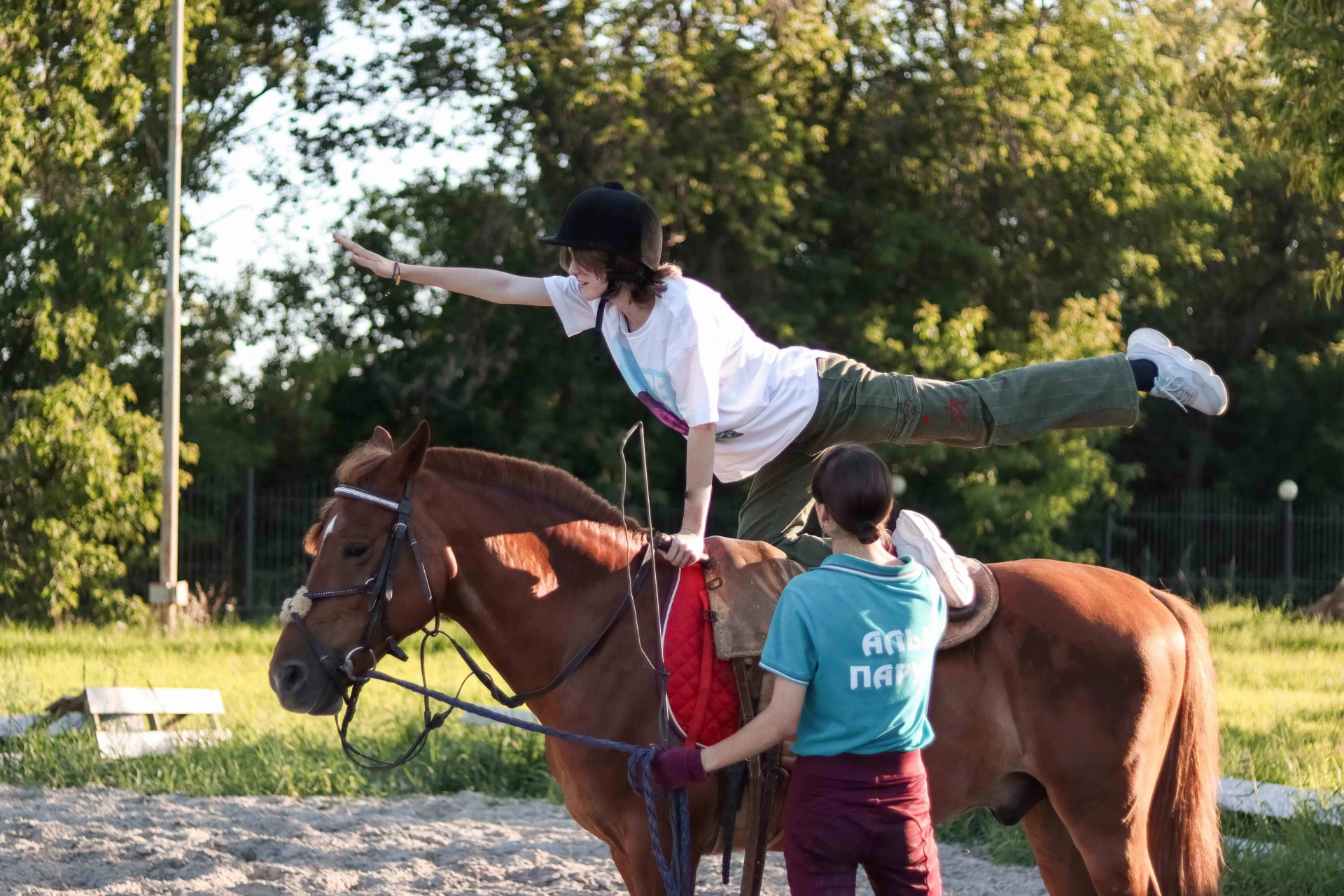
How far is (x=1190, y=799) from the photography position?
3.73 metres

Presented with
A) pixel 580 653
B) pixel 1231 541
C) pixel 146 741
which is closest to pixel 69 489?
pixel 146 741

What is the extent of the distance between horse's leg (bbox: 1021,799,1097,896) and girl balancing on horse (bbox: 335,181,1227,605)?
32.9 inches

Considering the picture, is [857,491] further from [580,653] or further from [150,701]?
[150,701]

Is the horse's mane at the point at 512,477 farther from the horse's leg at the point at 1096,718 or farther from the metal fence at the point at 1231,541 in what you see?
→ the metal fence at the point at 1231,541

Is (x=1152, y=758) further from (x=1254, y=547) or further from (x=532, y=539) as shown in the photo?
(x=1254, y=547)

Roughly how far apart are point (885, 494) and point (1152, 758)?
5.01ft

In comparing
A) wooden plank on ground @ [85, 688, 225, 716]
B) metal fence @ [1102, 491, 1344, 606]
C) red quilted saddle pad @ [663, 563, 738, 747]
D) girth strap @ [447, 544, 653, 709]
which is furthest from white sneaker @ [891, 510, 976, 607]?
metal fence @ [1102, 491, 1344, 606]

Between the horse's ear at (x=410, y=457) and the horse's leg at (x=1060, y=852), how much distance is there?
6.92ft

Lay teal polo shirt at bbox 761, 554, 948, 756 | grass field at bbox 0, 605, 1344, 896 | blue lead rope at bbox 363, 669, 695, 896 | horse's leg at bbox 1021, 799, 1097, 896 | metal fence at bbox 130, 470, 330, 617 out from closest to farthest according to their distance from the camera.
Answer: teal polo shirt at bbox 761, 554, 948, 756 < blue lead rope at bbox 363, 669, 695, 896 < horse's leg at bbox 1021, 799, 1097, 896 < grass field at bbox 0, 605, 1344, 896 < metal fence at bbox 130, 470, 330, 617

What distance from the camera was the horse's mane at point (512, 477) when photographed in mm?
3443

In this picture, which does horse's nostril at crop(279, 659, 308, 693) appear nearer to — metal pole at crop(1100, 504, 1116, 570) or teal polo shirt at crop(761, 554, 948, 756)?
teal polo shirt at crop(761, 554, 948, 756)

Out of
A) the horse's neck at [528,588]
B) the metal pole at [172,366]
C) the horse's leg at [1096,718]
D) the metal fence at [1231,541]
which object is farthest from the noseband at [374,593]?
the metal fence at [1231,541]

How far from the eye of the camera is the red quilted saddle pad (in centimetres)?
331

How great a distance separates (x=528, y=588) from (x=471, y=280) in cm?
116
